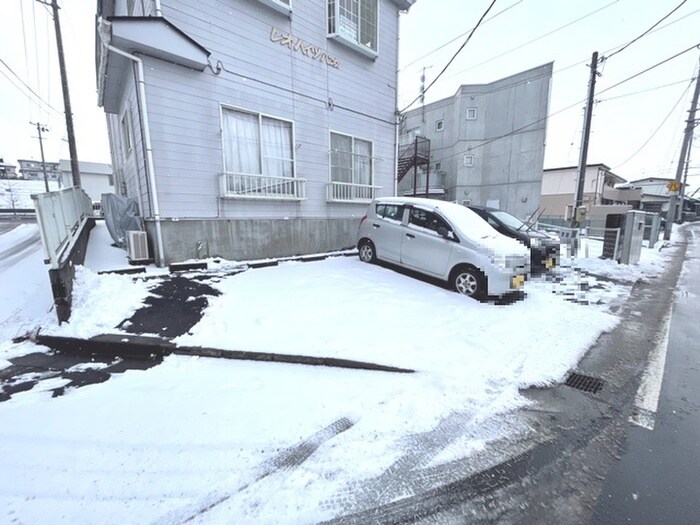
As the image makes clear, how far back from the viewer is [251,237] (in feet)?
24.7

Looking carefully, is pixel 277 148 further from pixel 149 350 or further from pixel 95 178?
pixel 95 178

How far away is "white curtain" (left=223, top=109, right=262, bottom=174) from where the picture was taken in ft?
23.0

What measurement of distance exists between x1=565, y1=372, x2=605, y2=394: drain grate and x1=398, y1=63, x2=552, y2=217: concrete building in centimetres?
1907

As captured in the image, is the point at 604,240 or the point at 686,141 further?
the point at 686,141

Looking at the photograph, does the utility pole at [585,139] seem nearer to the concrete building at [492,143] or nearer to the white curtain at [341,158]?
the white curtain at [341,158]

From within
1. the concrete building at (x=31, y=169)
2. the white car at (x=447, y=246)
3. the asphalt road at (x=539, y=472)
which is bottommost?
the asphalt road at (x=539, y=472)

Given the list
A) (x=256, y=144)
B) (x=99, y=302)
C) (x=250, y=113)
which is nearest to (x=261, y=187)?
(x=256, y=144)

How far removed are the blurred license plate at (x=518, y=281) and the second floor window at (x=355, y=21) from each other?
7.75 meters

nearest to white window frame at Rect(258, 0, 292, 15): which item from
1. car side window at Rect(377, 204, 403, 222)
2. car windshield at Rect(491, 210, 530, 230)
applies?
car side window at Rect(377, 204, 403, 222)

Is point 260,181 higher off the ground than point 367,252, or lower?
higher

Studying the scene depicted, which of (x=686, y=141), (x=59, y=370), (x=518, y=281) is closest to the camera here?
(x=59, y=370)

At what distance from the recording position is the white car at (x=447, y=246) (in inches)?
207

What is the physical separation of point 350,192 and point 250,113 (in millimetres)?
3620

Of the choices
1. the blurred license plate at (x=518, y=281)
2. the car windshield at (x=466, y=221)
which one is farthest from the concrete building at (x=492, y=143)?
the blurred license plate at (x=518, y=281)
